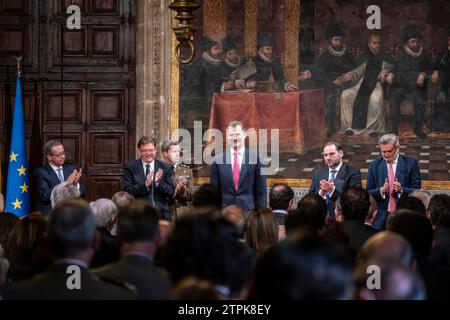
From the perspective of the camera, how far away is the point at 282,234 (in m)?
7.70

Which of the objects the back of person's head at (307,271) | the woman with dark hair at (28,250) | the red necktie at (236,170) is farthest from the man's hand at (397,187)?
the back of person's head at (307,271)

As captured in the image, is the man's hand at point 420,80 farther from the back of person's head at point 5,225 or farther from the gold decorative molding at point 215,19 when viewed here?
the back of person's head at point 5,225

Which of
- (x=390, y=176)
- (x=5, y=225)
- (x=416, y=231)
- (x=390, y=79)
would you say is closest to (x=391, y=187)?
(x=390, y=176)

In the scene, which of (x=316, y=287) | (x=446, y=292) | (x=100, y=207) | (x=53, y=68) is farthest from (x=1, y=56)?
(x=316, y=287)

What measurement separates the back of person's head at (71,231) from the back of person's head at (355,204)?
3642 millimetres

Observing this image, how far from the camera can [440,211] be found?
754cm

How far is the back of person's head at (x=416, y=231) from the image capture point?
5.49 m

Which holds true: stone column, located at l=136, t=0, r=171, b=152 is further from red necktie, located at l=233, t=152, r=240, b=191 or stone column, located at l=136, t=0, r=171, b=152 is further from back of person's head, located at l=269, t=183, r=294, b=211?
back of person's head, located at l=269, t=183, r=294, b=211

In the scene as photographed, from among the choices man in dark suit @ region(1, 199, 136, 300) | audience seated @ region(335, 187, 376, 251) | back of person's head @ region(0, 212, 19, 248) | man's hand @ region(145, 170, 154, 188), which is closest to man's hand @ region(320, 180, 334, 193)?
man's hand @ region(145, 170, 154, 188)

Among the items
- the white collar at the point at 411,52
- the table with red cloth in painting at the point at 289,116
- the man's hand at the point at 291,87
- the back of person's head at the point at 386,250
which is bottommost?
the back of person's head at the point at 386,250

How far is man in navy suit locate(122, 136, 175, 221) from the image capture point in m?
11.1

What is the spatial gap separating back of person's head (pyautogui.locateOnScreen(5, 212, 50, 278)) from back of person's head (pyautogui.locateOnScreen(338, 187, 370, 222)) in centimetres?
281

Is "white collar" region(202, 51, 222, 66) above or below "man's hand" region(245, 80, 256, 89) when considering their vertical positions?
above

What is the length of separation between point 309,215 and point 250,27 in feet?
23.9
